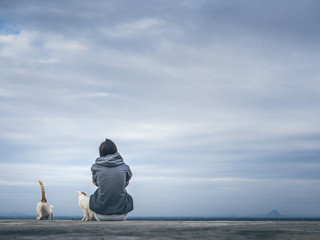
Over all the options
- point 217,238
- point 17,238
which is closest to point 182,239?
point 217,238

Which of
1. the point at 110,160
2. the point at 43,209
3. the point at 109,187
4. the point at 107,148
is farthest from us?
the point at 43,209

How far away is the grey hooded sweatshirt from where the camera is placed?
8.63m

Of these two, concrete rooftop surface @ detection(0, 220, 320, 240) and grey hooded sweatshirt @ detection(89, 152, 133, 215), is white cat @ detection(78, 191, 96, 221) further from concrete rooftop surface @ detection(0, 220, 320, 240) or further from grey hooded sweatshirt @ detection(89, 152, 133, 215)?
concrete rooftop surface @ detection(0, 220, 320, 240)

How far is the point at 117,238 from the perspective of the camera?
423cm

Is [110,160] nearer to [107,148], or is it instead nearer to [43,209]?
[107,148]

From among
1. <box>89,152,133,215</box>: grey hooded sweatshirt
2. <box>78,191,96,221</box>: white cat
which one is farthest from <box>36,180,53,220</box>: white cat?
<box>89,152,133,215</box>: grey hooded sweatshirt

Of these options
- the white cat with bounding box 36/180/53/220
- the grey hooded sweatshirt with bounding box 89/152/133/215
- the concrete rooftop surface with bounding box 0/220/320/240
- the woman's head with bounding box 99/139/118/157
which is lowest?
the concrete rooftop surface with bounding box 0/220/320/240

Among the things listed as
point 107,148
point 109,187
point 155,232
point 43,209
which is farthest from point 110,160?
point 155,232

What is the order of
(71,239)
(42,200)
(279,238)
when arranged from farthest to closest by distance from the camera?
1. (42,200)
2. (279,238)
3. (71,239)

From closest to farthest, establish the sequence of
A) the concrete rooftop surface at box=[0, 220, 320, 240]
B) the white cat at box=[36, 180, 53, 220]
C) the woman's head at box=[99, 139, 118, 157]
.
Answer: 1. the concrete rooftop surface at box=[0, 220, 320, 240]
2. the woman's head at box=[99, 139, 118, 157]
3. the white cat at box=[36, 180, 53, 220]

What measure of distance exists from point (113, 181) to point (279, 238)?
498 cm

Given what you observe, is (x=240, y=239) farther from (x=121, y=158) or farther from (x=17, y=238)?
(x=121, y=158)

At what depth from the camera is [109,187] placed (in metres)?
8.63

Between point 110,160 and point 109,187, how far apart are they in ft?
2.11
